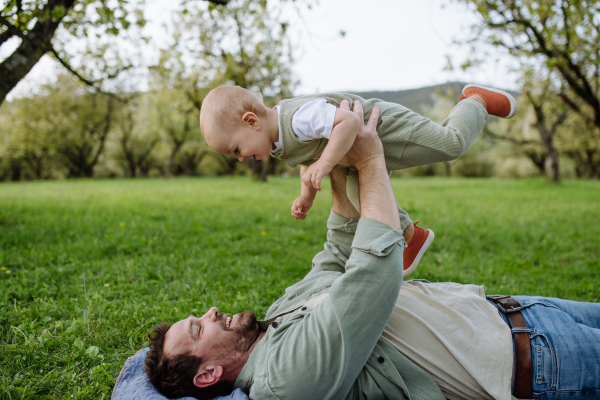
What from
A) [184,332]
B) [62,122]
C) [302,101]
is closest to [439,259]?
[302,101]

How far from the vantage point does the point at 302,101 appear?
2.47 metres

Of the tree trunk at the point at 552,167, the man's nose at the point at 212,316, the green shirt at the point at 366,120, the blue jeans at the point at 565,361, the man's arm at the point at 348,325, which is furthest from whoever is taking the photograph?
the tree trunk at the point at 552,167

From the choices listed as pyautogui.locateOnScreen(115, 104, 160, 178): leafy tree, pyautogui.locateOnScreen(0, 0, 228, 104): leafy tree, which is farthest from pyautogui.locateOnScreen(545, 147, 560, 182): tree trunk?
pyautogui.locateOnScreen(115, 104, 160, 178): leafy tree

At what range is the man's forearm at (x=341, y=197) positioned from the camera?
2.76m

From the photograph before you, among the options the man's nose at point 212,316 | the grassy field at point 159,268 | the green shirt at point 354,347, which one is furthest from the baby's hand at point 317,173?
the grassy field at point 159,268

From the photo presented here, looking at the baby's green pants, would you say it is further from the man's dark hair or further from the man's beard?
the man's dark hair

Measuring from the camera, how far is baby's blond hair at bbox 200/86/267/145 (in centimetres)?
242

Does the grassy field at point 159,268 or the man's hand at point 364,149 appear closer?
the man's hand at point 364,149

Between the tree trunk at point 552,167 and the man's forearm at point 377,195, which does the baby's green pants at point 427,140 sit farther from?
the tree trunk at point 552,167

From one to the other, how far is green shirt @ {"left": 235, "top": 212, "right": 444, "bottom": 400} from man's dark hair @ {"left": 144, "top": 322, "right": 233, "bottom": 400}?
0.94ft

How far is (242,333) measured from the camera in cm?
228

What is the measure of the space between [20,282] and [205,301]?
2.12 metres

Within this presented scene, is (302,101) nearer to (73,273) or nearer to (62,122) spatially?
(73,273)

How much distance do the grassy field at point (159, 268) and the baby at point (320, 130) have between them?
1.66 metres
